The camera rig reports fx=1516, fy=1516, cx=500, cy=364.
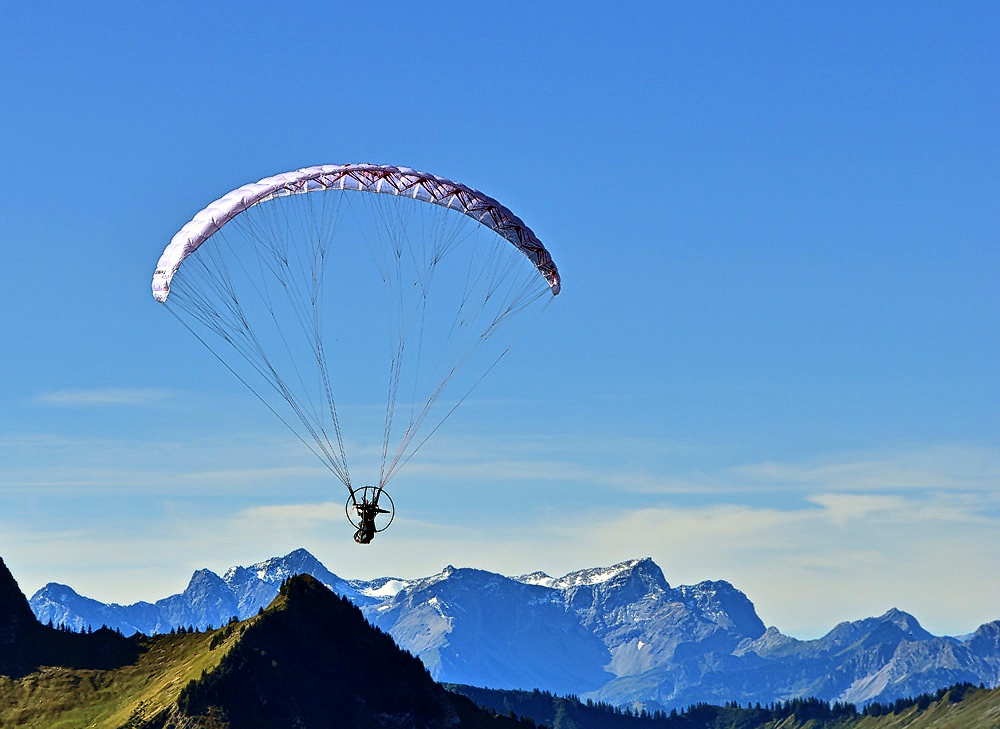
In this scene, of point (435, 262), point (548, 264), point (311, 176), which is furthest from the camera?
point (548, 264)

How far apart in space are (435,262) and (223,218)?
2033 centimetres

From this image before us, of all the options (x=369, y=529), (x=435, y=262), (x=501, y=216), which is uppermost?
(x=501, y=216)

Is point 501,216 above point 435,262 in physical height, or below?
above

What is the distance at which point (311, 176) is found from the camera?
123m

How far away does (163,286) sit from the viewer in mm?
125188

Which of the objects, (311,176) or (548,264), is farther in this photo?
(548,264)

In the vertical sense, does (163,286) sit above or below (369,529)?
above

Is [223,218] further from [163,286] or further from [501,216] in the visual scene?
[501,216]

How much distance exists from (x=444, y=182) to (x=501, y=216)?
616 centimetres

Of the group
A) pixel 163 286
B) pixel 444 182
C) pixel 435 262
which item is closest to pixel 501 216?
pixel 444 182

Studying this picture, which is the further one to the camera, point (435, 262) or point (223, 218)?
point (223, 218)

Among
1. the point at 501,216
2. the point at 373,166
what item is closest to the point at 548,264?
the point at 501,216

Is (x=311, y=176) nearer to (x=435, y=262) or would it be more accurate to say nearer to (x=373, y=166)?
(x=373, y=166)

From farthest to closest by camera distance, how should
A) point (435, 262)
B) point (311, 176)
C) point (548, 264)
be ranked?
point (548, 264) < point (311, 176) < point (435, 262)
